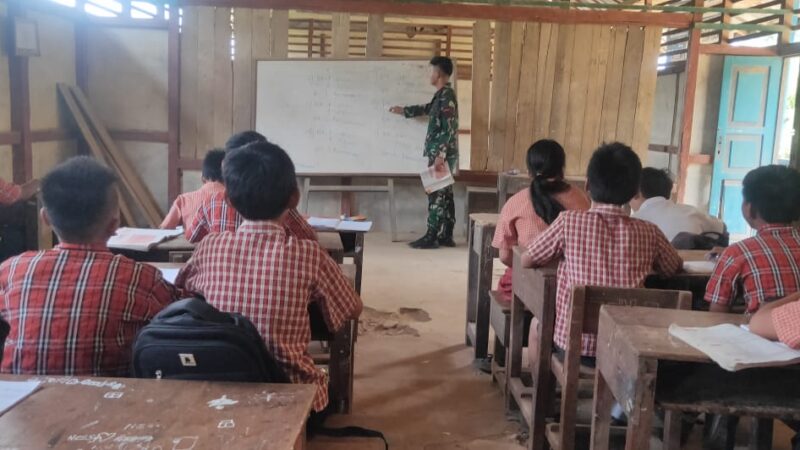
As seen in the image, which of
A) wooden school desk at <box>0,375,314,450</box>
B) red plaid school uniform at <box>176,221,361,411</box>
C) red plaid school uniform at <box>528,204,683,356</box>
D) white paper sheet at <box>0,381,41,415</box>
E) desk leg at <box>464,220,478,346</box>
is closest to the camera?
wooden school desk at <box>0,375,314,450</box>

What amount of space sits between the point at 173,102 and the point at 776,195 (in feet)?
17.8

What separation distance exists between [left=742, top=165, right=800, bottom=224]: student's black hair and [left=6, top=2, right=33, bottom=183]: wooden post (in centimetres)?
519

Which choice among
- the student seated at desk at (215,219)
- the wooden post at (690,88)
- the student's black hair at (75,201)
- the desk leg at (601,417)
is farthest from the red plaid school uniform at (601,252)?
the wooden post at (690,88)

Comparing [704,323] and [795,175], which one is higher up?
[795,175]

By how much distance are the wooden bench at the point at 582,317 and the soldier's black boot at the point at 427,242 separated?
394 cm

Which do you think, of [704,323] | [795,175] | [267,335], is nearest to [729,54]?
[795,175]

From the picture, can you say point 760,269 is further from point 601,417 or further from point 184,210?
point 184,210

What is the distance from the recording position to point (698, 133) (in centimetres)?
757

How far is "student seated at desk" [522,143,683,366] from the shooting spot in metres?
2.18

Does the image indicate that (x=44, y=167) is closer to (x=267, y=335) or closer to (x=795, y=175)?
(x=267, y=335)

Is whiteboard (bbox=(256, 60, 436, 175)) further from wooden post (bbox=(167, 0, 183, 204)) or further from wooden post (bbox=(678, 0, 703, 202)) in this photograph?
wooden post (bbox=(678, 0, 703, 202))

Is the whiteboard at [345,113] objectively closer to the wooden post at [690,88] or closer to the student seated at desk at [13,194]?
the wooden post at [690,88]

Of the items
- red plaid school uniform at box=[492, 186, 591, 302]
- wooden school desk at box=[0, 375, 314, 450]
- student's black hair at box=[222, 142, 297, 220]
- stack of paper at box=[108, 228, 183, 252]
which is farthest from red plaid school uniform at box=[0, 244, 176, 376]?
red plaid school uniform at box=[492, 186, 591, 302]

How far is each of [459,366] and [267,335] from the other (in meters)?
1.98
